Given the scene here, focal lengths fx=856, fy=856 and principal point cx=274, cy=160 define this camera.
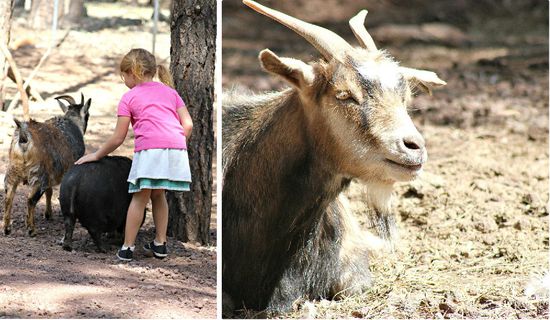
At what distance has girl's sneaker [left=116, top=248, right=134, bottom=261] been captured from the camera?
4.19m

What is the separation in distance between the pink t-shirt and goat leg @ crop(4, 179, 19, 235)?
80cm

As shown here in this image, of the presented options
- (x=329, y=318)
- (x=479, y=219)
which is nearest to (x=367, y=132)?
(x=329, y=318)

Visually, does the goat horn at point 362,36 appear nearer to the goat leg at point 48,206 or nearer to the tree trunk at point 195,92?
the tree trunk at point 195,92

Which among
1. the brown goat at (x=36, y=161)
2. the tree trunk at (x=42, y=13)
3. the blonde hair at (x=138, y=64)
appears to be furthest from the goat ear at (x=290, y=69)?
the tree trunk at (x=42, y=13)

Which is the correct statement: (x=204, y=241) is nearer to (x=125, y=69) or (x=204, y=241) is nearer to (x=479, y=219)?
(x=125, y=69)

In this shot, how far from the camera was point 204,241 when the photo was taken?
4.75 metres

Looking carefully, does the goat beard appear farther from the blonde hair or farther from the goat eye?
the blonde hair

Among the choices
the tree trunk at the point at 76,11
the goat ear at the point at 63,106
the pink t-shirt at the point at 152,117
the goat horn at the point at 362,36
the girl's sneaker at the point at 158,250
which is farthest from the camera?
the tree trunk at the point at 76,11

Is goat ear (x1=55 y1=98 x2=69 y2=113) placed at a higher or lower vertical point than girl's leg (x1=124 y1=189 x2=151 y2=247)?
higher

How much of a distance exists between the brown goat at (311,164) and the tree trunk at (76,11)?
175 inches

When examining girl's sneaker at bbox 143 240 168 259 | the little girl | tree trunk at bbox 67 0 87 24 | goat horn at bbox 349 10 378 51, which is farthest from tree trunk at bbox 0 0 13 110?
tree trunk at bbox 67 0 87 24

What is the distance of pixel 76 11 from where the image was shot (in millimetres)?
8562

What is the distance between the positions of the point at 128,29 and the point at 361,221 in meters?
4.69

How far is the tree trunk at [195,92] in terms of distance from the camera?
4.57 m
